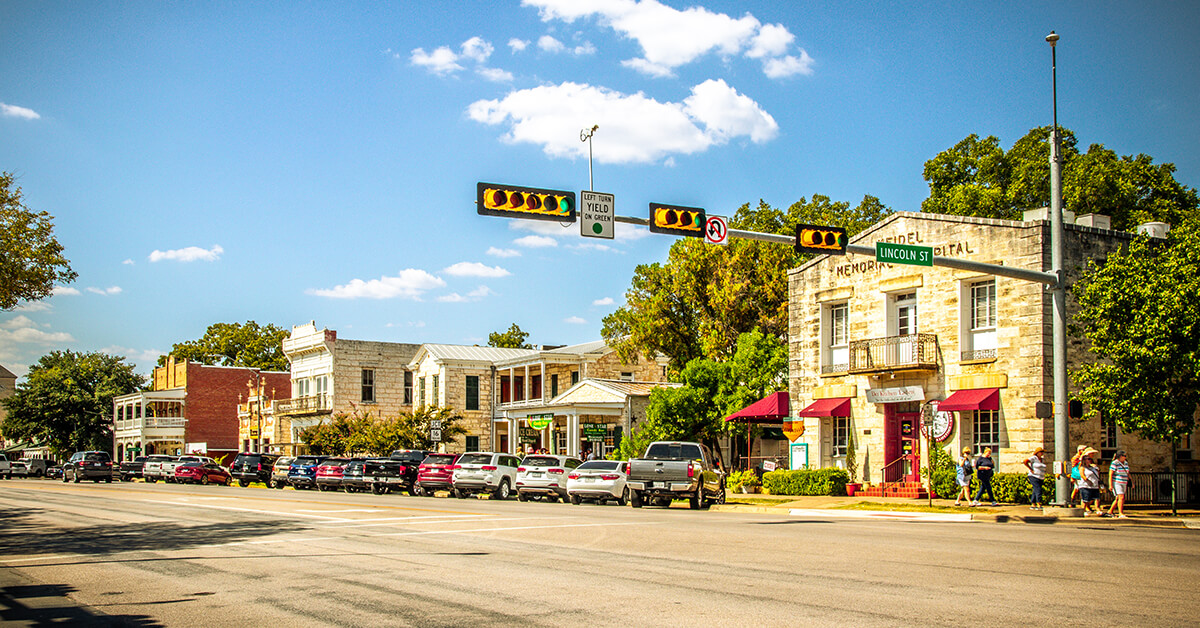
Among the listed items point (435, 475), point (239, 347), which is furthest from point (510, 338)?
point (435, 475)

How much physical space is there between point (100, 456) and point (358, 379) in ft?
50.3

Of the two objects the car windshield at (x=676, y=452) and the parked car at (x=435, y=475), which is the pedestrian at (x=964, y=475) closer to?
the car windshield at (x=676, y=452)

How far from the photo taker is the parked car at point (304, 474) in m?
42.5

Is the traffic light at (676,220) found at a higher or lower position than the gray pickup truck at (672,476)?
higher

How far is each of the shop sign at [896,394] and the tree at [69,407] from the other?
7532 cm

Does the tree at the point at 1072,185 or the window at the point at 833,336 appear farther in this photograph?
the tree at the point at 1072,185

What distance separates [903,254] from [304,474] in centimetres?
2970

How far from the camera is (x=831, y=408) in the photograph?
32250 mm

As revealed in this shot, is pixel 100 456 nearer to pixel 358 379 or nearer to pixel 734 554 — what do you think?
pixel 358 379

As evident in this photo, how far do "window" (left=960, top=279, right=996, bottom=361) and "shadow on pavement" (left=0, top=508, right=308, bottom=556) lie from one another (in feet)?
62.7

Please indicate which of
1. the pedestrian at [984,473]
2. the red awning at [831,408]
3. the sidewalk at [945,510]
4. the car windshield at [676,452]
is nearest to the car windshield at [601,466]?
the car windshield at [676,452]

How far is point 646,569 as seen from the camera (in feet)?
39.8

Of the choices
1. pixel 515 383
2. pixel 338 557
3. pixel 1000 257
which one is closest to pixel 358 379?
pixel 515 383

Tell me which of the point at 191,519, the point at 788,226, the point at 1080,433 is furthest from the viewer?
the point at 788,226
